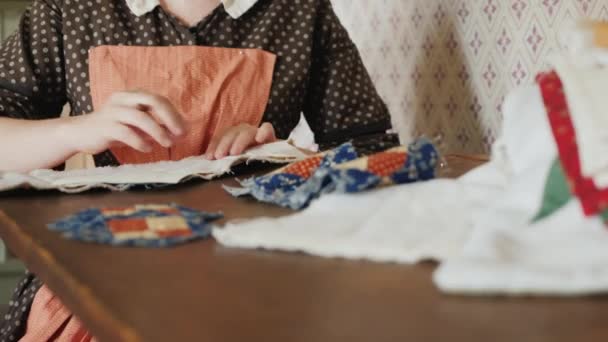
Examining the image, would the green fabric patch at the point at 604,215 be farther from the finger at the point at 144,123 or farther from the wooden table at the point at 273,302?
the finger at the point at 144,123

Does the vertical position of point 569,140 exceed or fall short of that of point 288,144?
it exceeds it

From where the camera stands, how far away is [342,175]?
22.7 inches

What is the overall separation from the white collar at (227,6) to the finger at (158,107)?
0.41m

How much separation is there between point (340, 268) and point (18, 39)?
2.84 ft

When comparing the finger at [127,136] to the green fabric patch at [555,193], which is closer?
the green fabric patch at [555,193]

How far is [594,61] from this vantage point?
0.54m

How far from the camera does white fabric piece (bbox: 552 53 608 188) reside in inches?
17.5

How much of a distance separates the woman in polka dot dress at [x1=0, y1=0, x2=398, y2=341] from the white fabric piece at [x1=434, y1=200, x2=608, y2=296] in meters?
0.53

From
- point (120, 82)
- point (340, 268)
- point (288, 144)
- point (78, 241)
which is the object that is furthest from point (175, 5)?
point (340, 268)

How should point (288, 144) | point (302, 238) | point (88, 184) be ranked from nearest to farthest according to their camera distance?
point (302, 238)
point (88, 184)
point (288, 144)

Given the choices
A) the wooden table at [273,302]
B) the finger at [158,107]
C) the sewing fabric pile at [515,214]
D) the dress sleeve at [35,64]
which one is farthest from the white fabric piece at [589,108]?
the dress sleeve at [35,64]

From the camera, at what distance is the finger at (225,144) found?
35.9 inches

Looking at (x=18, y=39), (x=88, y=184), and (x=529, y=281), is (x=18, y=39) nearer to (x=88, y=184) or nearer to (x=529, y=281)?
(x=88, y=184)

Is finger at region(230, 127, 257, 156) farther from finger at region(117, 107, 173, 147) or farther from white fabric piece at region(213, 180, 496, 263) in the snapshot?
white fabric piece at region(213, 180, 496, 263)
